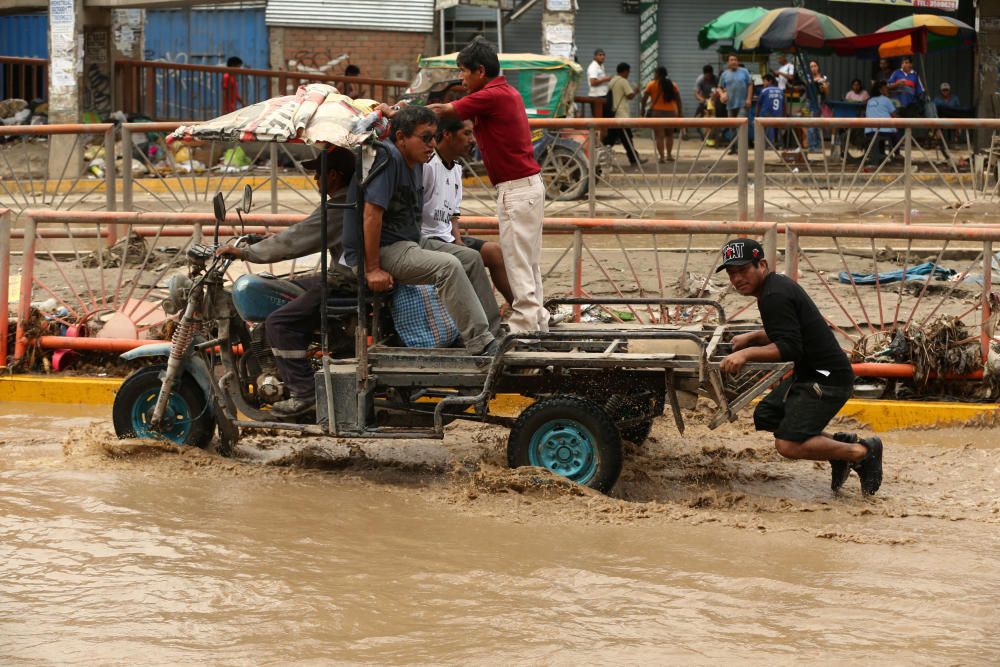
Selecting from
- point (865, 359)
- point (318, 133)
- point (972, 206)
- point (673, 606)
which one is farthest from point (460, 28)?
point (673, 606)

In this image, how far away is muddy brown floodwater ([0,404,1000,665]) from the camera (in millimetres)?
4762

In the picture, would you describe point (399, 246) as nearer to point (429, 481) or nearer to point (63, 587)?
point (429, 481)

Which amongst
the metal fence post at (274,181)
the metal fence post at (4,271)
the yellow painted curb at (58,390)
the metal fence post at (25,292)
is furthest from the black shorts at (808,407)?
the metal fence post at (274,181)

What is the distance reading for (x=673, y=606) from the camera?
510 cm

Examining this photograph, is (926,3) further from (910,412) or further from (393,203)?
(393,203)

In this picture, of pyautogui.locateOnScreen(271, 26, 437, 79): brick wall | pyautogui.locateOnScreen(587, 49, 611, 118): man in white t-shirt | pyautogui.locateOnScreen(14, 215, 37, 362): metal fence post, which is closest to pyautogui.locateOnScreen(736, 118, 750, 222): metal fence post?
pyautogui.locateOnScreen(14, 215, 37, 362): metal fence post

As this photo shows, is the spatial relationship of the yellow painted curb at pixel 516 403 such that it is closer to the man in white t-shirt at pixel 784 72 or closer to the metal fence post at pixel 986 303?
the metal fence post at pixel 986 303

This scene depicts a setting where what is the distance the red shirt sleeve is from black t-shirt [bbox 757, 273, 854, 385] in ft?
5.70

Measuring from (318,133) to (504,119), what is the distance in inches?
46.6

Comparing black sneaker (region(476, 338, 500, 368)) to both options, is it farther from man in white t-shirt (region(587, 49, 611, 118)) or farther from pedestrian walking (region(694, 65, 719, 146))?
pedestrian walking (region(694, 65, 719, 146))

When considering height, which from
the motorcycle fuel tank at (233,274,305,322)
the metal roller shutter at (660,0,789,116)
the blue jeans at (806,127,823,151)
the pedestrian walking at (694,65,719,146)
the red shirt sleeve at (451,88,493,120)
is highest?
the metal roller shutter at (660,0,789,116)

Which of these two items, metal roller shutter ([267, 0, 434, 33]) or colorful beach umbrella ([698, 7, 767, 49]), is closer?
colorful beach umbrella ([698, 7, 767, 49])

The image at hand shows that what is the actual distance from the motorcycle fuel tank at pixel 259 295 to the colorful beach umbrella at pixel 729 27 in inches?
624

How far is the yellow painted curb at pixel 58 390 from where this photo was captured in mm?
8656
